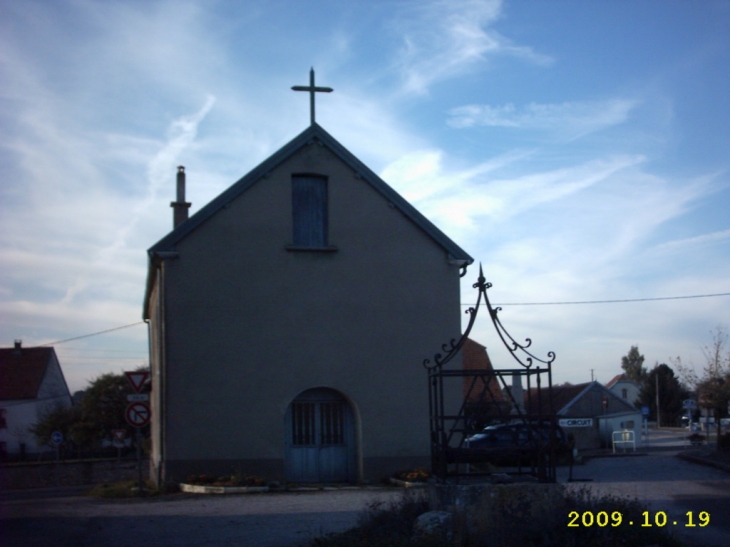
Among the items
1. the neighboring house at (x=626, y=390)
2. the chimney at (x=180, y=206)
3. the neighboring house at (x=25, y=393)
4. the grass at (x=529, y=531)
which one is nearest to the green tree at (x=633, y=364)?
the neighboring house at (x=626, y=390)

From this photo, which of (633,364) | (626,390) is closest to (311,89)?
(626,390)

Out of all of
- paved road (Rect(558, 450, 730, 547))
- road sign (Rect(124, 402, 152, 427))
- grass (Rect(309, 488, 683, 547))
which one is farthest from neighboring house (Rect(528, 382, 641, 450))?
grass (Rect(309, 488, 683, 547))

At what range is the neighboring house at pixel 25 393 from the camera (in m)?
48.5

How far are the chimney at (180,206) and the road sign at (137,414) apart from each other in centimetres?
761

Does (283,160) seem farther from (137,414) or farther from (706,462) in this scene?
(706,462)

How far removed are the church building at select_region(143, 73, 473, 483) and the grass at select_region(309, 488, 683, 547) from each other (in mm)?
9683

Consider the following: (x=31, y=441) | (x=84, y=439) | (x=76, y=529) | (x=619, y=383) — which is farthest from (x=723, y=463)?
(x=619, y=383)

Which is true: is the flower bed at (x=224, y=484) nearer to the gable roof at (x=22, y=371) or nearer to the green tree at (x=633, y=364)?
the gable roof at (x=22, y=371)

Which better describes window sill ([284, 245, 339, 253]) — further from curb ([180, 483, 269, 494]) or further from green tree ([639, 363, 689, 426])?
green tree ([639, 363, 689, 426])

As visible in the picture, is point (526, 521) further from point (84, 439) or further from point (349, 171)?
point (84, 439)

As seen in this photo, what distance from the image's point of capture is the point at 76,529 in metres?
11.9

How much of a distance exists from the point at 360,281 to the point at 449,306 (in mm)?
2424

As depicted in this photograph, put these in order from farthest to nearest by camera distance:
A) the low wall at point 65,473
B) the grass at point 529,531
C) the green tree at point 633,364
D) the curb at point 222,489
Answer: the green tree at point 633,364
the low wall at point 65,473
the curb at point 222,489
the grass at point 529,531

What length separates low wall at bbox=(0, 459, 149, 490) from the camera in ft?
116
